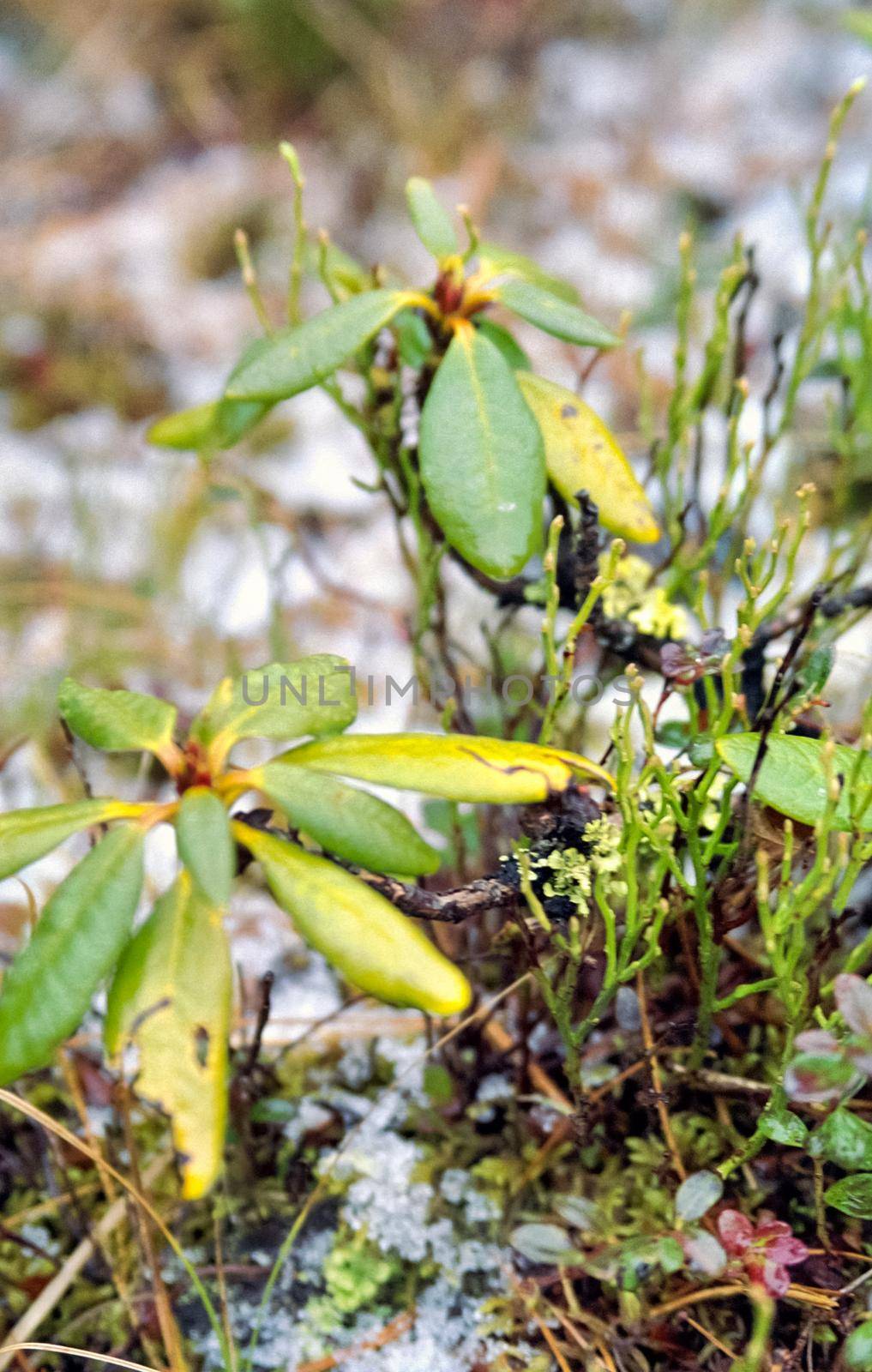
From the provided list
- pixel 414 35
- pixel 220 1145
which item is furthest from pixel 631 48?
pixel 220 1145

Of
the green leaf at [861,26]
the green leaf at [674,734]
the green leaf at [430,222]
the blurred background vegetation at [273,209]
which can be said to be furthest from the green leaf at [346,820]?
the green leaf at [861,26]

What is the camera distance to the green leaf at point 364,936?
2.51ft

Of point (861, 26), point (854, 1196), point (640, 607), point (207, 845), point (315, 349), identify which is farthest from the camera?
point (861, 26)

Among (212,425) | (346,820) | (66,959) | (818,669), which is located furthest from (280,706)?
(818,669)

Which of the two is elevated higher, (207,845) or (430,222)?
(430,222)

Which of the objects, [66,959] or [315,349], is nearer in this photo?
[66,959]

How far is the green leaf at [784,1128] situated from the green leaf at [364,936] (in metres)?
0.32

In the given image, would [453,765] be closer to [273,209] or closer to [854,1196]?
[854,1196]

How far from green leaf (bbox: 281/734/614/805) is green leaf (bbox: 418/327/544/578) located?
0.52 ft

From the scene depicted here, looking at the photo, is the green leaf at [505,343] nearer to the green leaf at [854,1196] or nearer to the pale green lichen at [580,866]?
the pale green lichen at [580,866]

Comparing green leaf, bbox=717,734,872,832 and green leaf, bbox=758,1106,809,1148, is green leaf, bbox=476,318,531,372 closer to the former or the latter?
green leaf, bbox=717,734,872,832

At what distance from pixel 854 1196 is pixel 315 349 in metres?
0.89

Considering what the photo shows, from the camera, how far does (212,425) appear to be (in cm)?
→ 114

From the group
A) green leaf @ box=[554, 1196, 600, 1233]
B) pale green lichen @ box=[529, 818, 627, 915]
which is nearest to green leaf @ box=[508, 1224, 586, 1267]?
green leaf @ box=[554, 1196, 600, 1233]
